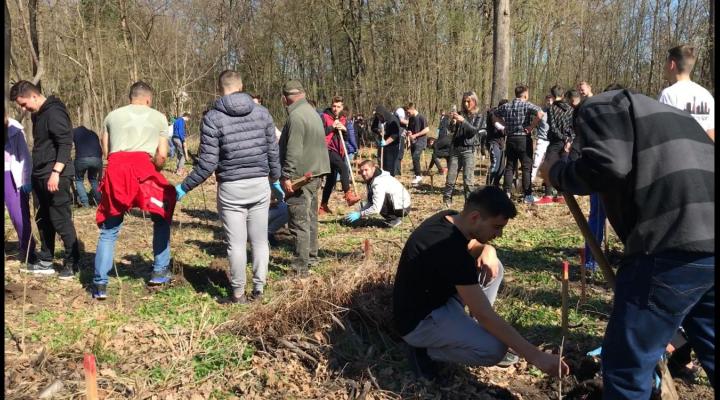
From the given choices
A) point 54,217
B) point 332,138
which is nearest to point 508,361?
point 54,217

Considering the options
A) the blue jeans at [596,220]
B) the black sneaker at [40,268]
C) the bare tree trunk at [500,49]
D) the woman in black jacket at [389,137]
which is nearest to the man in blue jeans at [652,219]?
the blue jeans at [596,220]

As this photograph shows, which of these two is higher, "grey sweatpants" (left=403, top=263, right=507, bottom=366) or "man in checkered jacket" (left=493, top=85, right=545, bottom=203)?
"man in checkered jacket" (left=493, top=85, right=545, bottom=203)

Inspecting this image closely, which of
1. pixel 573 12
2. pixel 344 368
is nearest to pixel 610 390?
pixel 344 368

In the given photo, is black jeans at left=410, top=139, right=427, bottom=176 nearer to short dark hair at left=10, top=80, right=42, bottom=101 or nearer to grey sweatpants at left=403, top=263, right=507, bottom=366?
short dark hair at left=10, top=80, right=42, bottom=101

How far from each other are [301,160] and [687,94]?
135 inches

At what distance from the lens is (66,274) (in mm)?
5605

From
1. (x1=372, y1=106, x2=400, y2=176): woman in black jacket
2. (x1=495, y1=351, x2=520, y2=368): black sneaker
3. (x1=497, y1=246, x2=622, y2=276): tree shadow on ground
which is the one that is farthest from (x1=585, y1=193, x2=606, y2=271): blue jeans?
(x1=372, y1=106, x2=400, y2=176): woman in black jacket

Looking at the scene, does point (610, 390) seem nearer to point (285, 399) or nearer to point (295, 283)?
point (285, 399)

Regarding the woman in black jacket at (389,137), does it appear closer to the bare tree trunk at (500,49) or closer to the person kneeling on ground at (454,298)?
the bare tree trunk at (500,49)

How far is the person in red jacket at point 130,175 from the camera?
16.2 feet

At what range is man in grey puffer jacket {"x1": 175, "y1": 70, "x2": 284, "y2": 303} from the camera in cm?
469

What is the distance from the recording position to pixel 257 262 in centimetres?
498

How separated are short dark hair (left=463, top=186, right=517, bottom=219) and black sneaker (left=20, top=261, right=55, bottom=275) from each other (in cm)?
466

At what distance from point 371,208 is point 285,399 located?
4.33 metres
